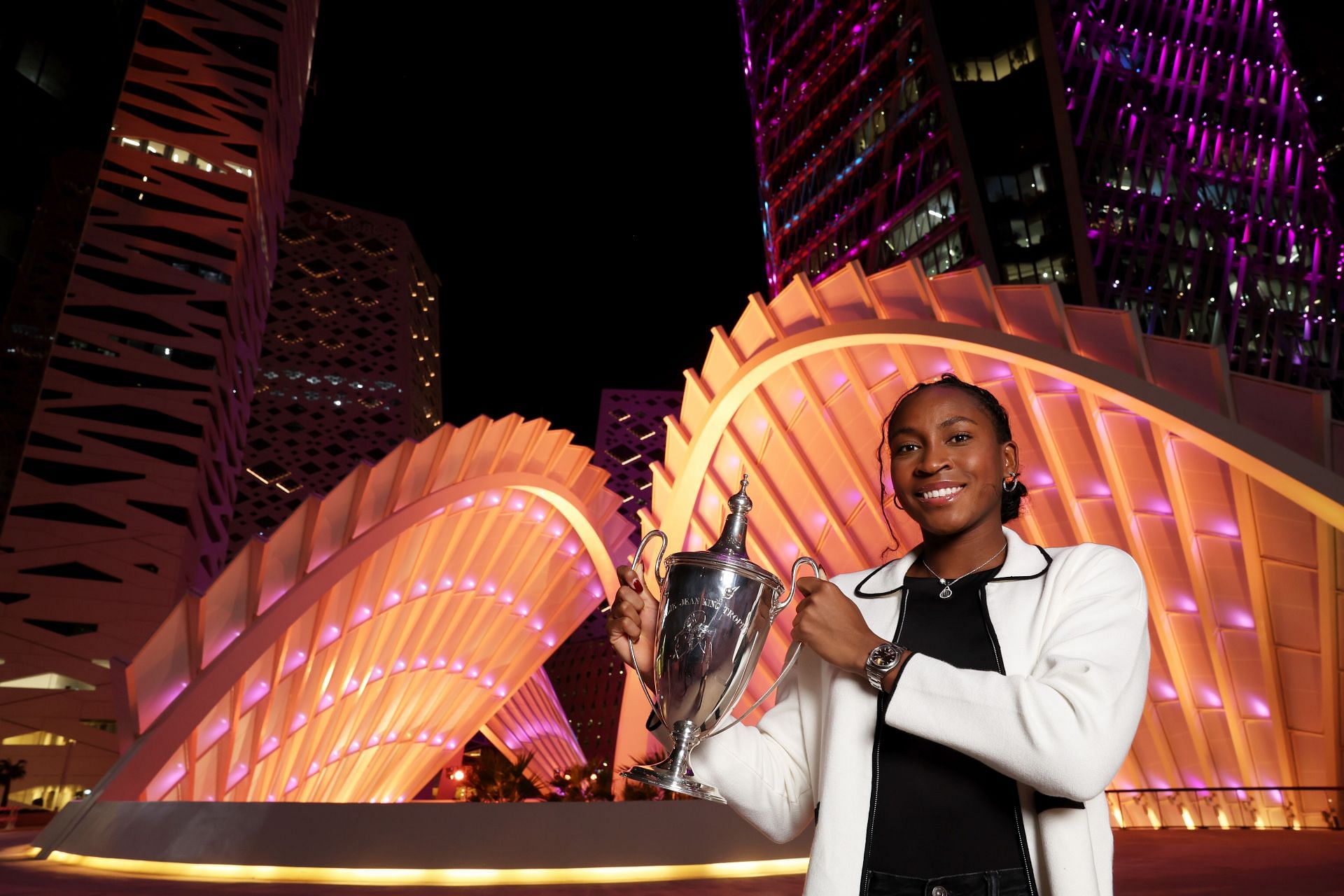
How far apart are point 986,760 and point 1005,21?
57.2 meters

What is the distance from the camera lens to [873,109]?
183 ft

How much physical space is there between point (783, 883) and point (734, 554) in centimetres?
1063

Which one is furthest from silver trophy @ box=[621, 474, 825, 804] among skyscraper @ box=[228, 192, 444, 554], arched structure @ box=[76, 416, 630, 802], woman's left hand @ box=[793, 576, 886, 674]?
skyscraper @ box=[228, 192, 444, 554]

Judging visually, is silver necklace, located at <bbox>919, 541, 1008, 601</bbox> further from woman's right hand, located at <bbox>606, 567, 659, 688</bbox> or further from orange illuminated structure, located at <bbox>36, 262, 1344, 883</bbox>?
orange illuminated structure, located at <bbox>36, 262, 1344, 883</bbox>

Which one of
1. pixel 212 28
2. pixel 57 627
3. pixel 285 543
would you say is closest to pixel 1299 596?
pixel 285 543

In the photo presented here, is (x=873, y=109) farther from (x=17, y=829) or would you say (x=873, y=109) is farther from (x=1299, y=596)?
(x=17, y=829)

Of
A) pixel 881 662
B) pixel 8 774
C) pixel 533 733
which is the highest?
pixel 533 733

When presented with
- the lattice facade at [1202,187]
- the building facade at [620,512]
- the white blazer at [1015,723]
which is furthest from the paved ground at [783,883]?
the building facade at [620,512]

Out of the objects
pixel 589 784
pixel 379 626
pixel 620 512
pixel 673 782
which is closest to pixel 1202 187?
pixel 620 512

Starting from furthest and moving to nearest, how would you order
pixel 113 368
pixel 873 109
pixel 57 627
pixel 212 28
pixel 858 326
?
1. pixel 873 109
2. pixel 212 28
3. pixel 113 368
4. pixel 57 627
5. pixel 858 326

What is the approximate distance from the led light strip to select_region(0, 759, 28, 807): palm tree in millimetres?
26269

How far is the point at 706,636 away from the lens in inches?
83.9

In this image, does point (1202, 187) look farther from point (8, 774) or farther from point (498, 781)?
point (8, 774)

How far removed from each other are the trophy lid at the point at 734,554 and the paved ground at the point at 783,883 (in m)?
9.05
